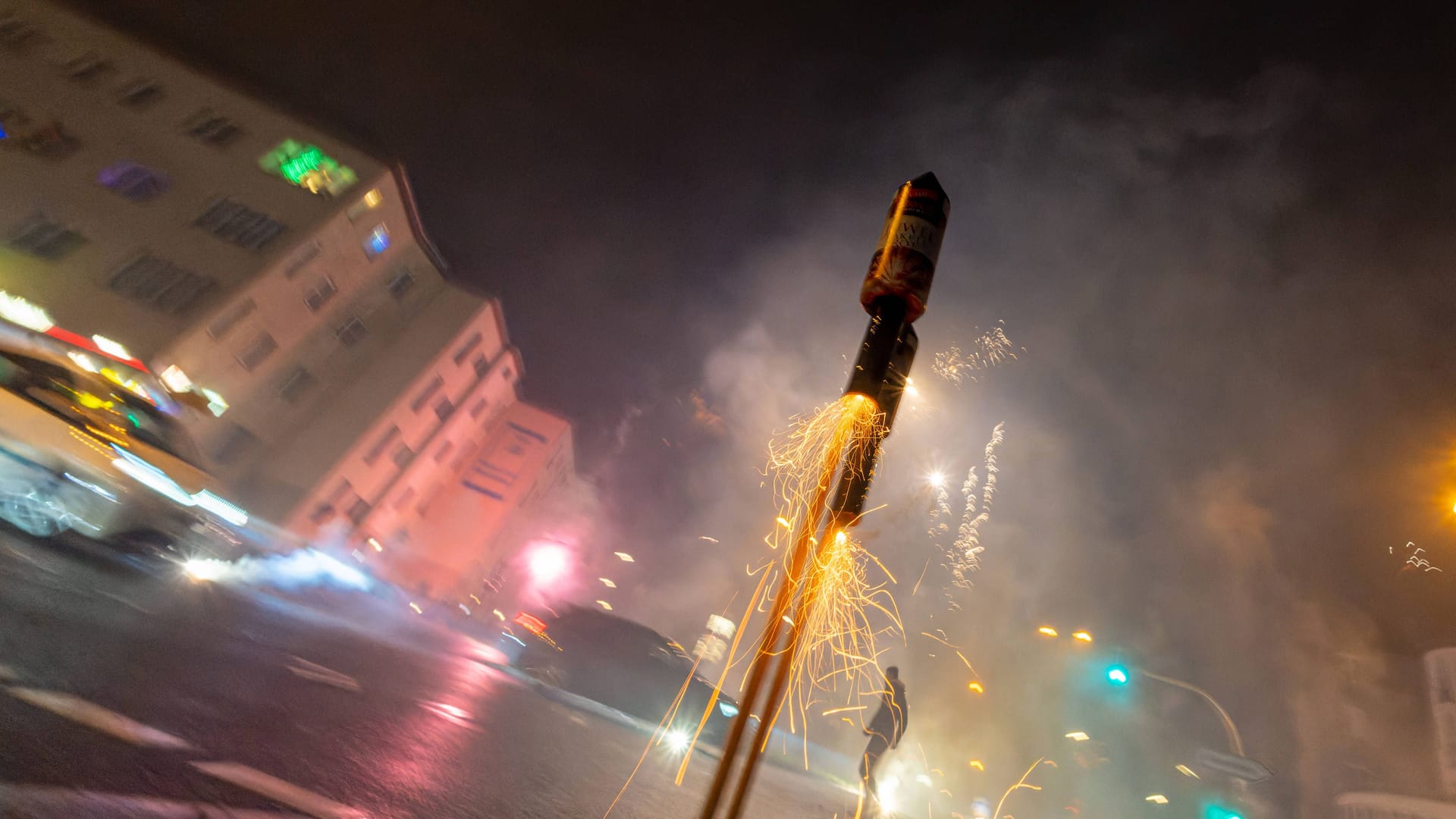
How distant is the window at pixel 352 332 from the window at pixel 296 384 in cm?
243

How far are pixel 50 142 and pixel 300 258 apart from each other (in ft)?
28.0

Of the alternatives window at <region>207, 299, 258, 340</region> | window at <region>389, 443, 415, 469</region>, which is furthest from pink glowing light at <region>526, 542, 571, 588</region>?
window at <region>207, 299, 258, 340</region>

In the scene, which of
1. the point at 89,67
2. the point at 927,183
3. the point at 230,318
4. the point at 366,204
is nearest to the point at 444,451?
the point at 366,204

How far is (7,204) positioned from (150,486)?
26266 millimetres

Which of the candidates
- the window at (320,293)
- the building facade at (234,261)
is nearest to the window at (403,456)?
the building facade at (234,261)

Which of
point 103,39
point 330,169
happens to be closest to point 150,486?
point 330,169

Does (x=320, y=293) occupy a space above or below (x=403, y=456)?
above

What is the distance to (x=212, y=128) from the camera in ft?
83.8

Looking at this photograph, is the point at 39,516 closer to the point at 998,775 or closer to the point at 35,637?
the point at 35,637

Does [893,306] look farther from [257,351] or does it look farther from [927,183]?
[257,351]

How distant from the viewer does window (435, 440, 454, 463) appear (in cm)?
3812

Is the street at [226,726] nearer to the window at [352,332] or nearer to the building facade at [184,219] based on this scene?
the building facade at [184,219]

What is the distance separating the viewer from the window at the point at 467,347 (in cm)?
3647

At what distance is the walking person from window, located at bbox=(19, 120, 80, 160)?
33.8 m
